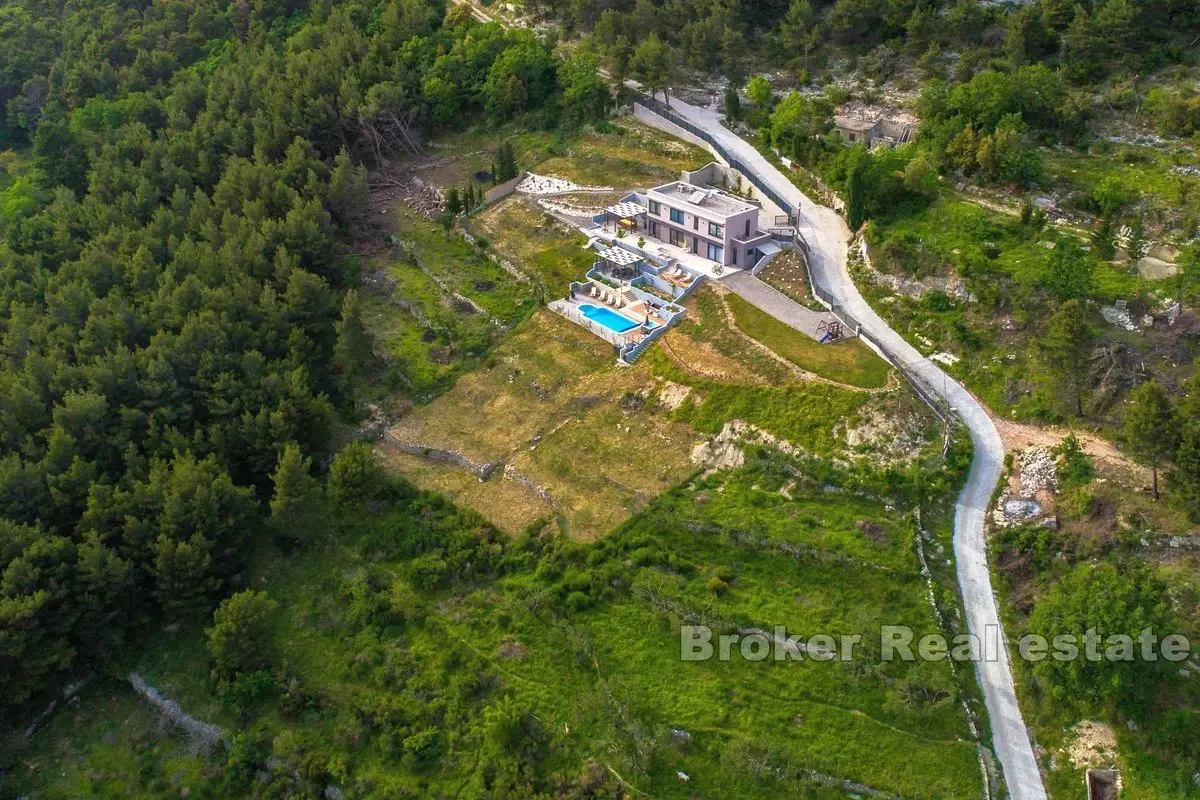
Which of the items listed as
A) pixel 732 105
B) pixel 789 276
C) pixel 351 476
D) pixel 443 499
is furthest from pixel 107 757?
pixel 732 105

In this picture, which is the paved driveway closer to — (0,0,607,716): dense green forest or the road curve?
the road curve

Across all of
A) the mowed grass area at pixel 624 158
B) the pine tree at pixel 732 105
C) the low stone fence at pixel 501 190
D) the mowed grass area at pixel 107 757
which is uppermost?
the pine tree at pixel 732 105

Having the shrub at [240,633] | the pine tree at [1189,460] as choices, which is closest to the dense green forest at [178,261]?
the shrub at [240,633]

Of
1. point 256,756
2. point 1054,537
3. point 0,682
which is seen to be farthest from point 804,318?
point 0,682

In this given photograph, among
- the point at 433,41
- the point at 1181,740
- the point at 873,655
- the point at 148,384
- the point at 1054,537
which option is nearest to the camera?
the point at 1181,740

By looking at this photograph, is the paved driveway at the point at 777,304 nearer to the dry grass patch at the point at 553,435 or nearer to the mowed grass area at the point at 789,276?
the mowed grass area at the point at 789,276

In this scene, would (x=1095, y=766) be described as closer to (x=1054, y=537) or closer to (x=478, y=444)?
(x=1054, y=537)
